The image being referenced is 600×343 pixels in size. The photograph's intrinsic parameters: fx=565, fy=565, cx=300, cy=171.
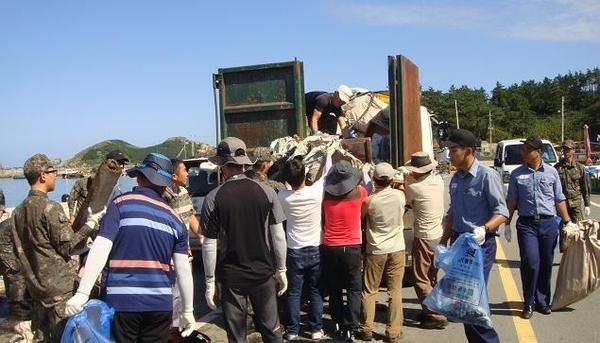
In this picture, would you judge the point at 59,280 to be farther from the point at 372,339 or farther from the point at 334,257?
the point at 372,339

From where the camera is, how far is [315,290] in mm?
5641

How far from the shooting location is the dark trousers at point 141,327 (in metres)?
3.52

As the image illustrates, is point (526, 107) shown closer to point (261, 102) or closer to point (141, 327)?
point (261, 102)

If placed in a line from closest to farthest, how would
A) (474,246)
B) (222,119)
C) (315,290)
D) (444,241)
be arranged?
(474,246)
(444,241)
(315,290)
(222,119)

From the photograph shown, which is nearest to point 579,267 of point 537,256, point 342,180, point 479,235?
point 537,256

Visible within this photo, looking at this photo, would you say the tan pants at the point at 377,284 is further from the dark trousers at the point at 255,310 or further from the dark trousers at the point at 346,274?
the dark trousers at the point at 255,310

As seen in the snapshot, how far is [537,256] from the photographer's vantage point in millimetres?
6129

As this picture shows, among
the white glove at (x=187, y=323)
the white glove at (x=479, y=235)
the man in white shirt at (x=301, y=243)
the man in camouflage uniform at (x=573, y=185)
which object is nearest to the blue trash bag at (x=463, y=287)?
the white glove at (x=479, y=235)

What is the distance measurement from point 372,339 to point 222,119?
3.96m

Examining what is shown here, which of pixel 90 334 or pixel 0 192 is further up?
pixel 0 192

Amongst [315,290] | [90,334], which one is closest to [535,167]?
[315,290]

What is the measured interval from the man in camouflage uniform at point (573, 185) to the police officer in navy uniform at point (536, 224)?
7.67 ft

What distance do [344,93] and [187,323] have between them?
5121 millimetres

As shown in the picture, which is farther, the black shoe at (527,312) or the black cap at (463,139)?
the black shoe at (527,312)
